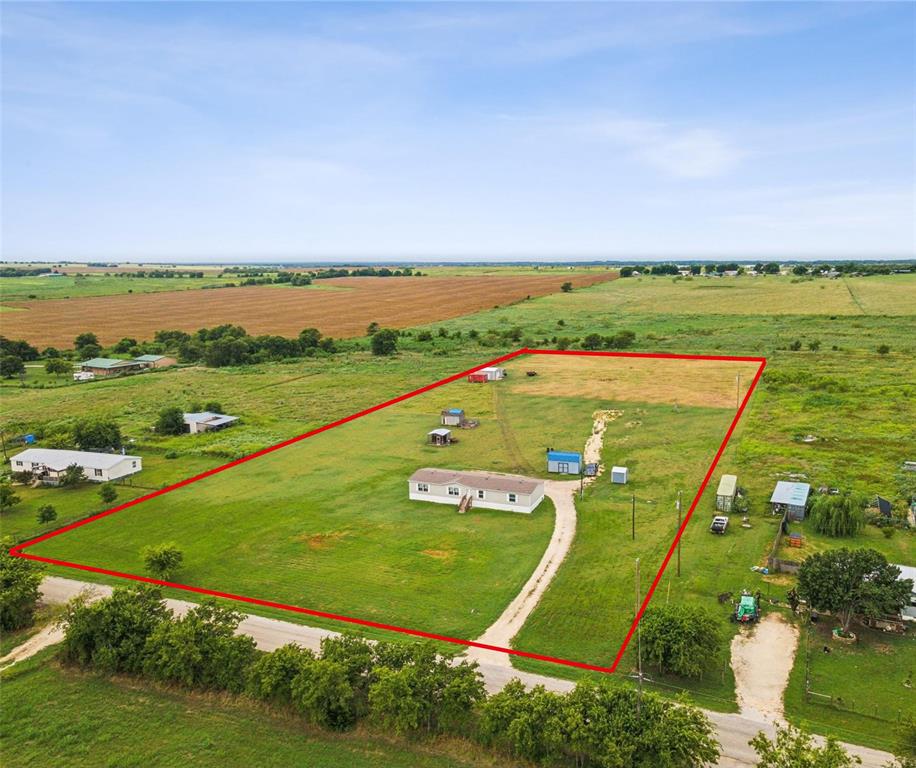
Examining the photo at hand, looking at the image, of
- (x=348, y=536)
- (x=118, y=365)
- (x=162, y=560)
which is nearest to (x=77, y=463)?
(x=162, y=560)

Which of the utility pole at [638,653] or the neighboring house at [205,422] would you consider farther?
the neighboring house at [205,422]

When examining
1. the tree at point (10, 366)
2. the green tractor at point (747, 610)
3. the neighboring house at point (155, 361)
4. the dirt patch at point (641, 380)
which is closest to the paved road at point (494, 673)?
the green tractor at point (747, 610)

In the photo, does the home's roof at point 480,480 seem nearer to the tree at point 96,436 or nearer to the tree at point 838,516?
the tree at point 838,516

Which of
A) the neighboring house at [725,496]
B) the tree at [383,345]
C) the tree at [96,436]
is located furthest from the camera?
the tree at [383,345]

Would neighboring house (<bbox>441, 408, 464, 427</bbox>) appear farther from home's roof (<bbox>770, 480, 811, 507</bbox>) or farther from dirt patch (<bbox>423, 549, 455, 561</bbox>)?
home's roof (<bbox>770, 480, 811, 507</bbox>)

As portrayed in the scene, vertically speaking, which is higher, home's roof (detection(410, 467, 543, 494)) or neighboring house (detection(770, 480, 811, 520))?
home's roof (detection(410, 467, 543, 494))

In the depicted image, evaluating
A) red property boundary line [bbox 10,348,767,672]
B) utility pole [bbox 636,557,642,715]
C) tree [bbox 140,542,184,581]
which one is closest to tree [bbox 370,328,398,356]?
red property boundary line [bbox 10,348,767,672]
